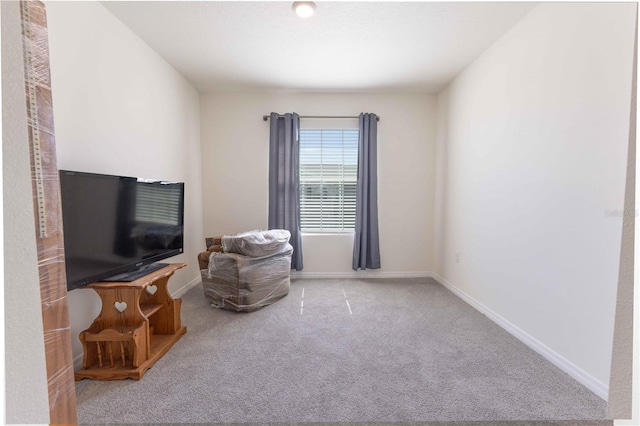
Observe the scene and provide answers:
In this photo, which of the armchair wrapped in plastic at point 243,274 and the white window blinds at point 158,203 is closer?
the white window blinds at point 158,203

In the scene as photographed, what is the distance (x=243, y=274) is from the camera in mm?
2492

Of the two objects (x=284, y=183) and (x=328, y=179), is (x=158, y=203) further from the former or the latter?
(x=328, y=179)

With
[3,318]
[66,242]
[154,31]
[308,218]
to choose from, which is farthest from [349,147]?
[3,318]

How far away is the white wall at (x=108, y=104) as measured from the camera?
161cm

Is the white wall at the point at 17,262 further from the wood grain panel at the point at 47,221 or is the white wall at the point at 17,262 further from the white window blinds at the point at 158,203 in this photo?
the white window blinds at the point at 158,203

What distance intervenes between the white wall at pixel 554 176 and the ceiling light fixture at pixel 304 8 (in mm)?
1592

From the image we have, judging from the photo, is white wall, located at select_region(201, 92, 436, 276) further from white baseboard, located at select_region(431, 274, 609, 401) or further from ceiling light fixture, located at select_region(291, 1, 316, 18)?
ceiling light fixture, located at select_region(291, 1, 316, 18)

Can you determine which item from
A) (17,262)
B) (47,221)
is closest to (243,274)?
(47,221)

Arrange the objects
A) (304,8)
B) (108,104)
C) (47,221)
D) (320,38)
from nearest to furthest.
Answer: (47,221) → (304,8) → (108,104) → (320,38)

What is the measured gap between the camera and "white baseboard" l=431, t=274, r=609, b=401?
143cm

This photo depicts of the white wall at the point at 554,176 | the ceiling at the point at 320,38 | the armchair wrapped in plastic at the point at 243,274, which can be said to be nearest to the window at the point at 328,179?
the ceiling at the point at 320,38

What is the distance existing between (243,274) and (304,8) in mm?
2236

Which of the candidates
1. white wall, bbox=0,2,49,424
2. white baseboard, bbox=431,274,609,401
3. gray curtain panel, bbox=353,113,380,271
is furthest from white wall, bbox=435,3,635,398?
white wall, bbox=0,2,49,424

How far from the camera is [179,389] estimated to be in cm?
147
